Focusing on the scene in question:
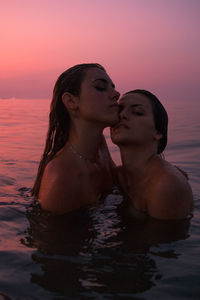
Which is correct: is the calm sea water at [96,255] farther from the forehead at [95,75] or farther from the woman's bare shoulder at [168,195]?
the forehead at [95,75]

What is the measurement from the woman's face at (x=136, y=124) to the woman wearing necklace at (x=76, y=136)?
141 millimetres

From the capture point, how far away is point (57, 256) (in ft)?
11.1

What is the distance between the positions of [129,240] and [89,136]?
1.50 meters

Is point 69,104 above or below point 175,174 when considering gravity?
above

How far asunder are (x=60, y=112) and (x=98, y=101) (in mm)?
596

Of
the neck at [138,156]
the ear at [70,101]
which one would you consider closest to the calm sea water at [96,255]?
the neck at [138,156]

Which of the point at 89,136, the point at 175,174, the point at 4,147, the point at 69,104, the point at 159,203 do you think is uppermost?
the point at 69,104

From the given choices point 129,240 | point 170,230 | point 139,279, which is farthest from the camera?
point 170,230

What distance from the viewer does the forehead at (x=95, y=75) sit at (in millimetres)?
4648

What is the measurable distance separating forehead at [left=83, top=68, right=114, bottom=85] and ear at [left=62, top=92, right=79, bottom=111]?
0.28 m

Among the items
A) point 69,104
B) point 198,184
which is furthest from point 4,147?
point 69,104

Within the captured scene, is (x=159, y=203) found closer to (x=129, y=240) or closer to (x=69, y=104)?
(x=129, y=240)

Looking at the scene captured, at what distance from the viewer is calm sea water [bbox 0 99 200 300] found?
281 cm

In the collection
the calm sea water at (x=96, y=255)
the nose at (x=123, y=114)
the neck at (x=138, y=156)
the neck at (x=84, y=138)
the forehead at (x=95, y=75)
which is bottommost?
the calm sea water at (x=96, y=255)
